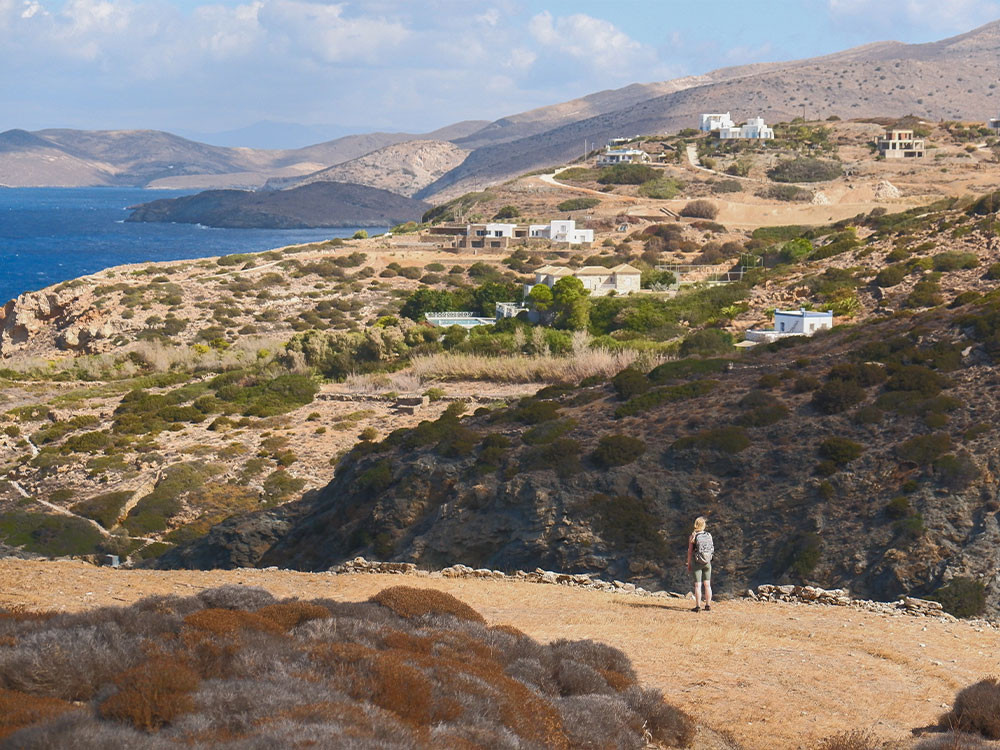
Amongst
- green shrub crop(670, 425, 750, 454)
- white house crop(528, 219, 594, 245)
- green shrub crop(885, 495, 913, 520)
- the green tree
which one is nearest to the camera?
green shrub crop(885, 495, 913, 520)

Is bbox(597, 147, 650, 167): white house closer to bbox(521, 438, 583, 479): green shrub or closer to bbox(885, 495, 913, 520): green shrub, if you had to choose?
bbox(521, 438, 583, 479): green shrub

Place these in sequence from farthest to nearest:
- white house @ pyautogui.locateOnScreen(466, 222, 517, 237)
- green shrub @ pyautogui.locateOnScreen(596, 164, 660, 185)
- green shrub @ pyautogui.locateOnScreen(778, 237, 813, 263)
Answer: green shrub @ pyautogui.locateOnScreen(596, 164, 660, 185) → white house @ pyautogui.locateOnScreen(466, 222, 517, 237) → green shrub @ pyautogui.locateOnScreen(778, 237, 813, 263)

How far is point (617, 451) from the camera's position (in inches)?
790

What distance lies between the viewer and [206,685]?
23.4ft

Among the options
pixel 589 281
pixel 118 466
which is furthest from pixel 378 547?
pixel 589 281

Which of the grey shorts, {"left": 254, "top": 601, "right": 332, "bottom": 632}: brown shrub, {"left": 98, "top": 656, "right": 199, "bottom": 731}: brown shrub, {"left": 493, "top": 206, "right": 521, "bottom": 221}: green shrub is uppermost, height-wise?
{"left": 493, "top": 206, "right": 521, "bottom": 221}: green shrub

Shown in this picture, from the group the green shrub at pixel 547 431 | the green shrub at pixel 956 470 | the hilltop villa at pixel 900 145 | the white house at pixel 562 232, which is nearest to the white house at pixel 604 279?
the white house at pixel 562 232

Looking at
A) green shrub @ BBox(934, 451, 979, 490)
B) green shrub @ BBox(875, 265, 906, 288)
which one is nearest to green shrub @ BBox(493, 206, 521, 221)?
green shrub @ BBox(875, 265, 906, 288)

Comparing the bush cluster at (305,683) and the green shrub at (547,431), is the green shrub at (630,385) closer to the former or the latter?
the green shrub at (547,431)

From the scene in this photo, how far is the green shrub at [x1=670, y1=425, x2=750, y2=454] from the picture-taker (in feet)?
64.6

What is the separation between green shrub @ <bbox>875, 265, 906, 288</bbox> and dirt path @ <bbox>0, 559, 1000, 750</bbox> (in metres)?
29.8

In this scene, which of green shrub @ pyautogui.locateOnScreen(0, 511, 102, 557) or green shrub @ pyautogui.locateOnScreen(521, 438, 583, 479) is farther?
green shrub @ pyautogui.locateOnScreen(0, 511, 102, 557)

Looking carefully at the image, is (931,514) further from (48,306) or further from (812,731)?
(48,306)

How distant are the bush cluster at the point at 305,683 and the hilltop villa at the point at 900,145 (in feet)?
350
